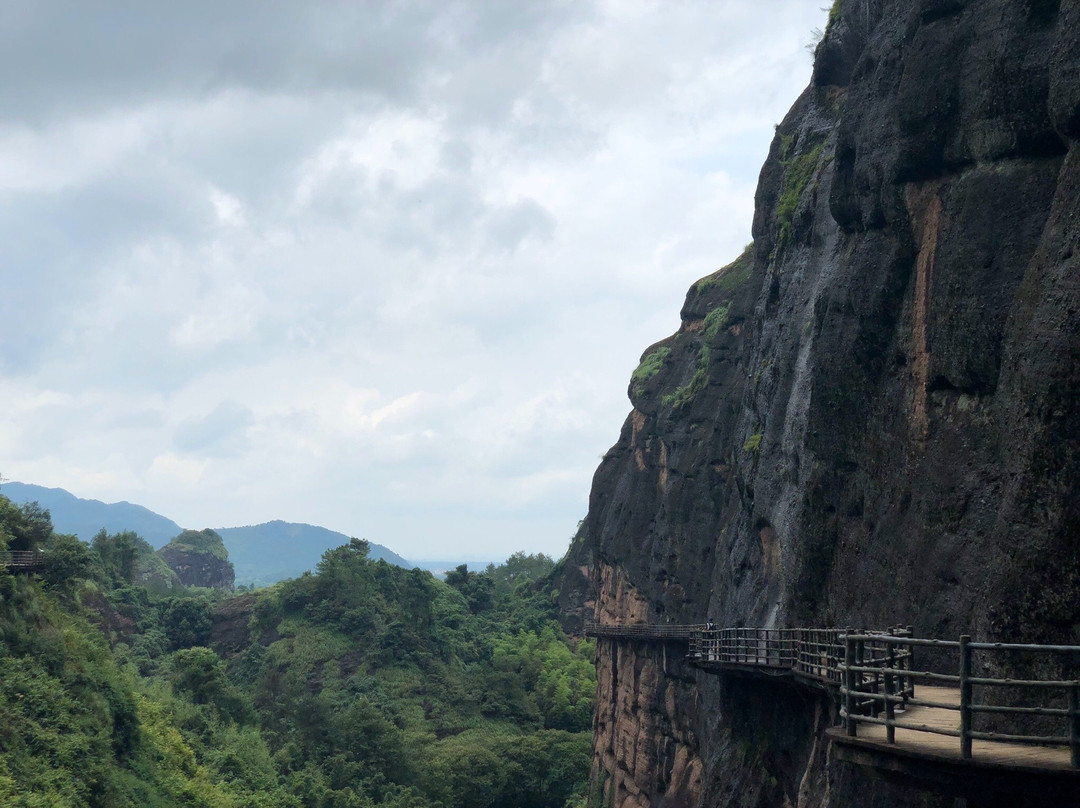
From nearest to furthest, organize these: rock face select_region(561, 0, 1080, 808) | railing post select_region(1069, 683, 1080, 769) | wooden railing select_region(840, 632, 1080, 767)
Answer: railing post select_region(1069, 683, 1080, 769)
wooden railing select_region(840, 632, 1080, 767)
rock face select_region(561, 0, 1080, 808)

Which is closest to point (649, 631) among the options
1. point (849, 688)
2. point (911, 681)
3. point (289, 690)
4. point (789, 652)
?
point (789, 652)

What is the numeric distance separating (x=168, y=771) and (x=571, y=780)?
31144 millimetres

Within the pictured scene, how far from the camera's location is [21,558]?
4603cm

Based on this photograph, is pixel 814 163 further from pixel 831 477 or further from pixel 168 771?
pixel 168 771

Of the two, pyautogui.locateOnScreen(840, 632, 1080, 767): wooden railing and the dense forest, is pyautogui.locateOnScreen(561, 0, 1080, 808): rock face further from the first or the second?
the dense forest

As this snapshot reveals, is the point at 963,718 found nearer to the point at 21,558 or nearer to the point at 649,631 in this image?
the point at 649,631

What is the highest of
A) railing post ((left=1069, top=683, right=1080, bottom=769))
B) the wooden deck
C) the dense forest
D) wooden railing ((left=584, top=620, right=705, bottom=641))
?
railing post ((left=1069, top=683, right=1080, bottom=769))

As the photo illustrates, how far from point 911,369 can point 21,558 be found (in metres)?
40.7

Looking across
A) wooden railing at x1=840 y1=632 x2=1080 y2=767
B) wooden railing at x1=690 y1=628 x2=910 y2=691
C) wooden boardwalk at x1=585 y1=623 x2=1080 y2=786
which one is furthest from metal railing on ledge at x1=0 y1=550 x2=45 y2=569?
wooden railing at x1=840 y1=632 x2=1080 y2=767

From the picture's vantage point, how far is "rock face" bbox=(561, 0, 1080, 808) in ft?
49.1

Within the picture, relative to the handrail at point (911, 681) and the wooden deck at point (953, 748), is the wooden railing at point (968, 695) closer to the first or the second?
the handrail at point (911, 681)

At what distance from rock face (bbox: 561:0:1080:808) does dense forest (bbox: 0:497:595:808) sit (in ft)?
78.3

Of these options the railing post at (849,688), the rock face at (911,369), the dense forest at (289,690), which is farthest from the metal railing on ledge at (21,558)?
the railing post at (849,688)

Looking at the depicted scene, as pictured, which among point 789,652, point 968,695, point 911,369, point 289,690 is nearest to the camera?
point 968,695
